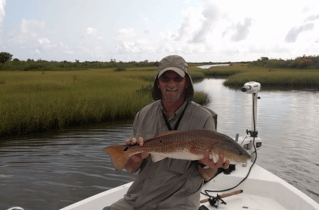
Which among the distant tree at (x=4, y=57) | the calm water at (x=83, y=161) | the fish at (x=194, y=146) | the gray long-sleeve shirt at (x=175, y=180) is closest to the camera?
the fish at (x=194, y=146)

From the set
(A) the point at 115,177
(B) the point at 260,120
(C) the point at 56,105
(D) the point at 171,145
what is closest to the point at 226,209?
(D) the point at 171,145

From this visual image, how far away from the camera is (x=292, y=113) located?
1753 centimetres

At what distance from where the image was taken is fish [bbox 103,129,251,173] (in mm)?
2105

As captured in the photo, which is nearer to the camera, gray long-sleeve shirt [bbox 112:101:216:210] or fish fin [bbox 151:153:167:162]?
fish fin [bbox 151:153:167:162]

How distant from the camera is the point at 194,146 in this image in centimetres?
213

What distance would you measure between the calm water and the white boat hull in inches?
103

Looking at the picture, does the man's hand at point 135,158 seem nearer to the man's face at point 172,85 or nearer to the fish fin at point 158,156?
the fish fin at point 158,156

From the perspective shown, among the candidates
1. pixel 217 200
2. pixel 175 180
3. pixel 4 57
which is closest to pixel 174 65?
pixel 175 180

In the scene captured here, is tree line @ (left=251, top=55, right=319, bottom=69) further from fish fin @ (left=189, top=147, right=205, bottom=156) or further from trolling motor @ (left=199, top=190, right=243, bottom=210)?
fish fin @ (left=189, top=147, right=205, bottom=156)

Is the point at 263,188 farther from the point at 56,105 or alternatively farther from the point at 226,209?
the point at 56,105

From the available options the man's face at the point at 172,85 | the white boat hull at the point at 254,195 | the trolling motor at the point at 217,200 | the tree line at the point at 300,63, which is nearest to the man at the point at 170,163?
the man's face at the point at 172,85

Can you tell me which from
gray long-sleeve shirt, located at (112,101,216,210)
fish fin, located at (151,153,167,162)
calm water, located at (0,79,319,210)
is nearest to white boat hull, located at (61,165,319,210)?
gray long-sleeve shirt, located at (112,101,216,210)

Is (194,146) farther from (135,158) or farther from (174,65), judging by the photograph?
(174,65)

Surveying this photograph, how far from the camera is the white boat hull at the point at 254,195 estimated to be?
361 centimetres
